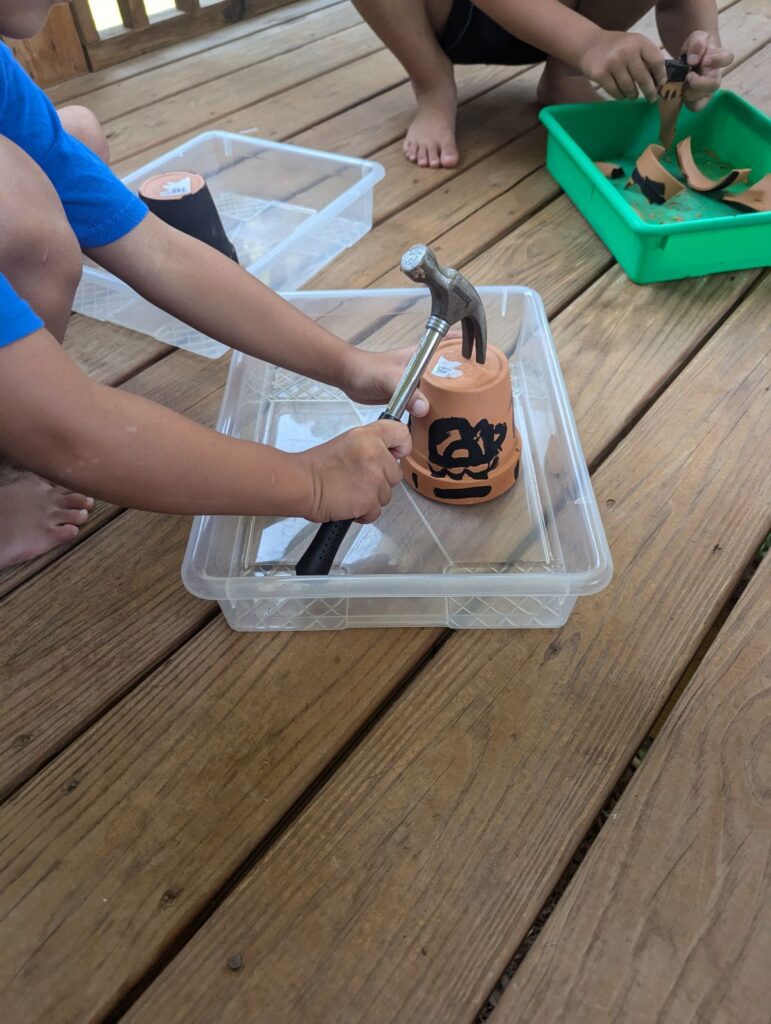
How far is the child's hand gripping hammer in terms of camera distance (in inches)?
24.9

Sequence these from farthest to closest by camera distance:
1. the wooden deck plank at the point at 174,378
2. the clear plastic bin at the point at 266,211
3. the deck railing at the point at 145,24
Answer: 1. the deck railing at the point at 145,24
2. the clear plastic bin at the point at 266,211
3. the wooden deck plank at the point at 174,378

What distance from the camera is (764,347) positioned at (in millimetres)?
1019

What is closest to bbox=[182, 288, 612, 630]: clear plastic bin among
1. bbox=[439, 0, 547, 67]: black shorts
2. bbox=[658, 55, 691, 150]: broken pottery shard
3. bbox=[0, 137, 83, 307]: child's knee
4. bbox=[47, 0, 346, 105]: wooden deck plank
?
bbox=[0, 137, 83, 307]: child's knee

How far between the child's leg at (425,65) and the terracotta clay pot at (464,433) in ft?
2.48

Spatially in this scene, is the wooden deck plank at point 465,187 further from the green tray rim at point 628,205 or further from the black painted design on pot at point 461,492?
the black painted design on pot at point 461,492

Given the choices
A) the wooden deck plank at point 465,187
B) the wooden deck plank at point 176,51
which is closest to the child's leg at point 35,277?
the wooden deck plank at point 465,187

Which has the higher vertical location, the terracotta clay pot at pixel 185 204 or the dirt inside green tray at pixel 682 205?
the terracotta clay pot at pixel 185 204

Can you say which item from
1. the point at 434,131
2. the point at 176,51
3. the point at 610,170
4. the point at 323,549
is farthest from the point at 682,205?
the point at 176,51

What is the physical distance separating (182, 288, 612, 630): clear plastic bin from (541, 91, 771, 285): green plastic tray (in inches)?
10.0

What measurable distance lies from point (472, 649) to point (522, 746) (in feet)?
0.34

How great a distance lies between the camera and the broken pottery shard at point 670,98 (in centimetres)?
117

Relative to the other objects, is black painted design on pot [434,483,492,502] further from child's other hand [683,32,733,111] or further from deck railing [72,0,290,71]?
deck railing [72,0,290,71]

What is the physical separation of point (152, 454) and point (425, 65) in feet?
3.92

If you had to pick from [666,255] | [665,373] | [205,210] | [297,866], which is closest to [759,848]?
[297,866]
